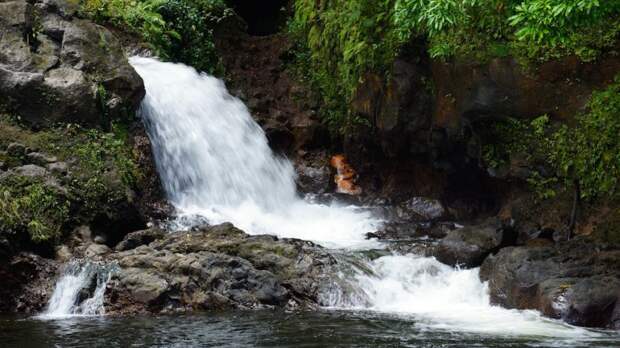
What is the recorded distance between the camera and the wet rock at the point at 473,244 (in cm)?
1023

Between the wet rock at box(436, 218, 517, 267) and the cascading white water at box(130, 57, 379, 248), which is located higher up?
the cascading white water at box(130, 57, 379, 248)

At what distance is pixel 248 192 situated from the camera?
1466 cm

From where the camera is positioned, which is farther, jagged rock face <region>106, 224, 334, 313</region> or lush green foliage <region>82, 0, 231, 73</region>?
lush green foliage <region>82, 0, 231, 73</region>

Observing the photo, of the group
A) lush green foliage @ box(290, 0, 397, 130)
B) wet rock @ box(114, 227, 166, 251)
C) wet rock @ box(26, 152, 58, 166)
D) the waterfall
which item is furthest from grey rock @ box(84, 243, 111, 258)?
lush green foliage @ box(290, 0, 397, 130)

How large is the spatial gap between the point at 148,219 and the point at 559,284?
6.83m

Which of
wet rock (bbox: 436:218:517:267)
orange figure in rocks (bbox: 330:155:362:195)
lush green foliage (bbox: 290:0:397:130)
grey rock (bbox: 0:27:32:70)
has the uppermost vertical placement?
lush green foliage (bbox: 290:0:397:130)

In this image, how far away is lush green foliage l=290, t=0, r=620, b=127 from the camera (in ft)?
22.0

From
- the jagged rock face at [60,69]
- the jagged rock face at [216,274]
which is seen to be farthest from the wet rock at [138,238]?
the jagged rock face at [60,69]

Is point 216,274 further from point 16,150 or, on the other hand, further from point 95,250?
point 16,150

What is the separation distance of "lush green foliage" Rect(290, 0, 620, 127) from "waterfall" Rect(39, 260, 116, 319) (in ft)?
16.3

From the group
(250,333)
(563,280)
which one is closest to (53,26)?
(250,333)

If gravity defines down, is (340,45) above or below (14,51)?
above

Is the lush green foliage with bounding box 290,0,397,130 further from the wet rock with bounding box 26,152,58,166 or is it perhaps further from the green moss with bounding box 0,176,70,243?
the green moss with bounding box 0,176,70,243

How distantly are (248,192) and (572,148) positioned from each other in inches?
257
